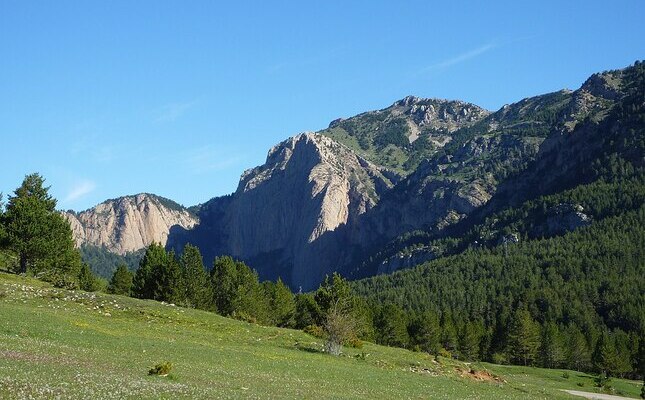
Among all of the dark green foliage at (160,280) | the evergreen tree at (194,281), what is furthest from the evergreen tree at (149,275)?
the evergreen tree at (194,281)

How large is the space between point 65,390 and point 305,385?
670 inches

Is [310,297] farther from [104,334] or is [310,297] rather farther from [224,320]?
[104,334]

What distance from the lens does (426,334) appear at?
A: 425ft

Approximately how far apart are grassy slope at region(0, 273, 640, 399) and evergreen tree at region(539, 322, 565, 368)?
48582 millimetres

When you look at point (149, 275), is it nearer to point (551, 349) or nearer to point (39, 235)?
point (39, 235)

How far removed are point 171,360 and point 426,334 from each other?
101801 mm

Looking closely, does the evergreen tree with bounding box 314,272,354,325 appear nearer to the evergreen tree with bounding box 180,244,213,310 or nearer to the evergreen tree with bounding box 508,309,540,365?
the evergreen tree with bounding box 180,244,213,310

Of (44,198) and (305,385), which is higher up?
(44,198)

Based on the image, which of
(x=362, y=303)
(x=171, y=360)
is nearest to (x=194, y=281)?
(x=362, y=303)

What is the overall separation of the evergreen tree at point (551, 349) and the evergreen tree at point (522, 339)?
1.65 m

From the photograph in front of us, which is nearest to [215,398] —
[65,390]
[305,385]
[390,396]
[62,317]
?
[65,390]

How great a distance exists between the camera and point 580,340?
128875mm

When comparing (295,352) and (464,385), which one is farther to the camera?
(295,352)

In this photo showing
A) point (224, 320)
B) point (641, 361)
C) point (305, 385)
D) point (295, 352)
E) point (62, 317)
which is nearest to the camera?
point (305, 385)
